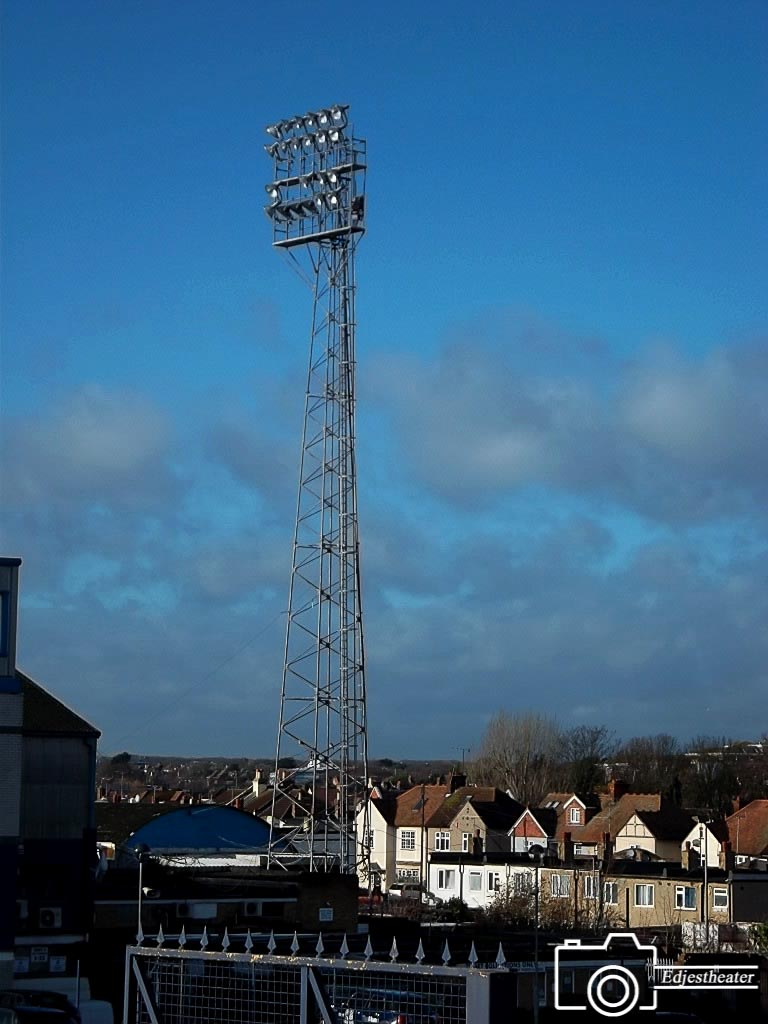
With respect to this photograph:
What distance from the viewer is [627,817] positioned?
250 feet

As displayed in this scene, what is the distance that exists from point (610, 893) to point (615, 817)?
1594cm

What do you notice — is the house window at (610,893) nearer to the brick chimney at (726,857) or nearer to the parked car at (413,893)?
the brick chimney at (726,857)

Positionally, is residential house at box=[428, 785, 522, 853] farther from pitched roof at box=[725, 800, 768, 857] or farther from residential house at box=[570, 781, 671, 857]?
Result: pitched roof at box=[725, 800, 768, 857]

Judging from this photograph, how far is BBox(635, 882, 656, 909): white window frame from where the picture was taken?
197 feet

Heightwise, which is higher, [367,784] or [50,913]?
[367,784]

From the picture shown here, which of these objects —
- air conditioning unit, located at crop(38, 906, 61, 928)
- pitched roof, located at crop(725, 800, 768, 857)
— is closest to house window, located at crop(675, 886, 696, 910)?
pitched roof, located at crop(725, 800, 768, 857)

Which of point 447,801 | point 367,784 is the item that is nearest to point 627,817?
point 447,801

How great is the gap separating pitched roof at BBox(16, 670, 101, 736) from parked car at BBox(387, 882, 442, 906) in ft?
96.5

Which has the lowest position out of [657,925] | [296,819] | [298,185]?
[657,925]

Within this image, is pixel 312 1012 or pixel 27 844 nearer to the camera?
pixel 312 1012

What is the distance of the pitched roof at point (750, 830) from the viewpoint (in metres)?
69.5

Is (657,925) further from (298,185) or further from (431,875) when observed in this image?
(298,185)

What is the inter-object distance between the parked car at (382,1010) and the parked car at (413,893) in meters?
59.0

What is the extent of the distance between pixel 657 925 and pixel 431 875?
684 inches
